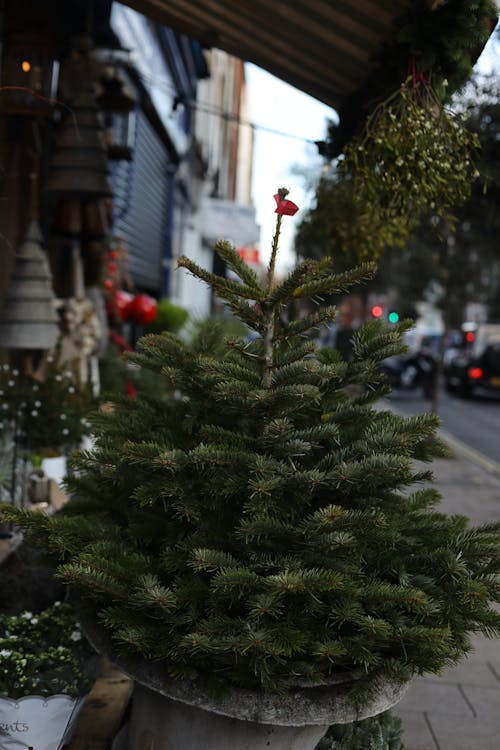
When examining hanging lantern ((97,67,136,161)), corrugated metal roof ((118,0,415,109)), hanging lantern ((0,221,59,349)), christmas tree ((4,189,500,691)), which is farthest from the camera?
hanging lantern ((97,67,136,161))

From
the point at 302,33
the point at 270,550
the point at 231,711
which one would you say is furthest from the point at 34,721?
the point at 302,33

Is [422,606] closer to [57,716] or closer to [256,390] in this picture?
[256,390]

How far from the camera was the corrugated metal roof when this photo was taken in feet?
12.7

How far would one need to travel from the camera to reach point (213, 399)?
A: 2713 mm

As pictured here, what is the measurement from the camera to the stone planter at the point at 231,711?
237 centimetres

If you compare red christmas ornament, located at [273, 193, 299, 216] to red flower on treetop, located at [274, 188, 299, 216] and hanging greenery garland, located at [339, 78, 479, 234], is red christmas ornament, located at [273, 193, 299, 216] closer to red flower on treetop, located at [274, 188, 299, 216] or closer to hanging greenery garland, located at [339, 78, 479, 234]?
red flower on treetop, located at [274, 188, 299, 216]

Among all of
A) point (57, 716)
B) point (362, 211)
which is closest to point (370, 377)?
point (57, 716)

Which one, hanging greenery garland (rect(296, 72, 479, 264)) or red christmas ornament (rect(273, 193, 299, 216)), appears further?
hanging greenery garland (rect(296, 72, 479, 264))

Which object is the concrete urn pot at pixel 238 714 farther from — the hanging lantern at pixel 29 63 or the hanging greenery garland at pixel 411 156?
the hanging lantern at pixel 29 63

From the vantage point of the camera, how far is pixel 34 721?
102 inches

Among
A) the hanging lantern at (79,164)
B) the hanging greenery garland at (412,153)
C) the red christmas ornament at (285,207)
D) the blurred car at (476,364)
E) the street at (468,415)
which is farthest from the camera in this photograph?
the blurred car at (476,364)

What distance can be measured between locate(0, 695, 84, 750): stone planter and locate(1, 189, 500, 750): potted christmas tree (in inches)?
9.1

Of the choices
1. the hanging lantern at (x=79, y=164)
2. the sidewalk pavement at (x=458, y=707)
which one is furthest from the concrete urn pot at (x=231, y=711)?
the hanging lantern at (x=79, y=164)

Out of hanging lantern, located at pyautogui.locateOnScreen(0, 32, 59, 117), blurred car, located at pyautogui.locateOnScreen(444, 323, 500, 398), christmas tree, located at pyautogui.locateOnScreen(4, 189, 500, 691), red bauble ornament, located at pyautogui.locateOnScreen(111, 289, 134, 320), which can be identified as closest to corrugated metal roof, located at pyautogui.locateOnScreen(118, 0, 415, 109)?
hanging lantern, located at pyautogui.locateOnScreen(0, 32, 59, 117)
